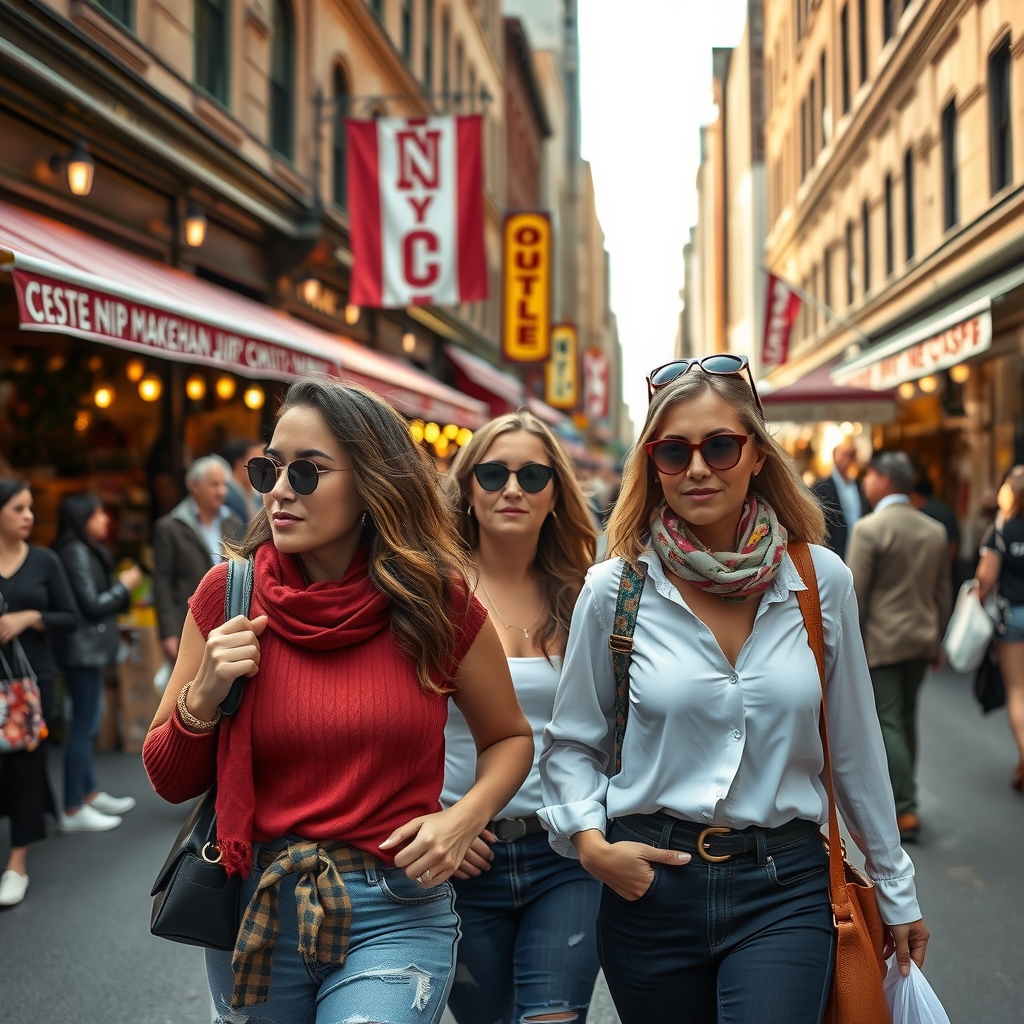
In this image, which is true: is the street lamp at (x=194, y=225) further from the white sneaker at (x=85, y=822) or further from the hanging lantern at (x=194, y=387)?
the white sneaker at (x=85, y=822)

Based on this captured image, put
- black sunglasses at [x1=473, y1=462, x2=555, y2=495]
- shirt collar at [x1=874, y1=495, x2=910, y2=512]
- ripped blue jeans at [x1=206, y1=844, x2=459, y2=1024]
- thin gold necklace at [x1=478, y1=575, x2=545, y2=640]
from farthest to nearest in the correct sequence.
→ 1. shirt collar at [x1=874, y1=495, x2=910, y2=512]
2. black sunglasses at [x1=473, y1=462, x2=555, y2=495]
3. thin gold necklace at [x1=478, y1=575, x2=545, y2=640]
4. ripped blue jeans at [x1=206, y1=844, x2=459, y2=1024]

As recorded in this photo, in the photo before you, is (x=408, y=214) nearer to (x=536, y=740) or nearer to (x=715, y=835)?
(x=536, y=740)

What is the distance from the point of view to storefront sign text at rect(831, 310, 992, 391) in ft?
34.7

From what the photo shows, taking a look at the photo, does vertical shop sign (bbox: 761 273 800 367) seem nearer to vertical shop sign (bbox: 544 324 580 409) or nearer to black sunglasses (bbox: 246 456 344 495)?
vertical shop sign (bbox: 544 324 580 409)

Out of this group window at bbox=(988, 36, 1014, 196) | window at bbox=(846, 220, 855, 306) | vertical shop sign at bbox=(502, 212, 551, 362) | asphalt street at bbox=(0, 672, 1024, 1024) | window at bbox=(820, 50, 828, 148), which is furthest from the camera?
window at bbox=(820, 50, 828, 148)

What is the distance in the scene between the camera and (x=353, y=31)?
59.5 feet

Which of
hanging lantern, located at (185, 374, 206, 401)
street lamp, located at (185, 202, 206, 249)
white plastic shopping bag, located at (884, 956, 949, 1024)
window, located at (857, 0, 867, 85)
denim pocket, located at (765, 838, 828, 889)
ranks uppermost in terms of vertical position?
window, located at (857, 0, 867, 85)

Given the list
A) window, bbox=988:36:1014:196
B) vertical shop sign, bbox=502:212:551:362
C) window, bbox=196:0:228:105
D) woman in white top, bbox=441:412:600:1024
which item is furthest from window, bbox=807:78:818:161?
woman in white top, bbox=441:412:600:1024

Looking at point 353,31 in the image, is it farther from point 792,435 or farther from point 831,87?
point 792,435

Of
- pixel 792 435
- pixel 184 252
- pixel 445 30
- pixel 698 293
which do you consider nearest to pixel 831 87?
pixel 445 30

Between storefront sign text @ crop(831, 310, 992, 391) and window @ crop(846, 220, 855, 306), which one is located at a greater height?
window @ crop(846, 220, 855, 306)

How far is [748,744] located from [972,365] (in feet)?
47.7

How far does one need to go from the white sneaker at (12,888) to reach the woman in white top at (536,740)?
3255 mm

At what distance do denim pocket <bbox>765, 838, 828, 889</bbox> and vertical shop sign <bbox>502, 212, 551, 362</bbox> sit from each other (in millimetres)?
22602
